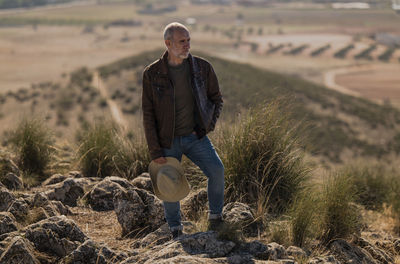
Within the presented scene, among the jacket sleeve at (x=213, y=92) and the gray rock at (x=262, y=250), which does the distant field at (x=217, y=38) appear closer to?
the jacket sleeve at (x=213, y=92)

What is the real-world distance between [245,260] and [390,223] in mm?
3941

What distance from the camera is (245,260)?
11.6ft

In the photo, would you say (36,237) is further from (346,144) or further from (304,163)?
(346,144)

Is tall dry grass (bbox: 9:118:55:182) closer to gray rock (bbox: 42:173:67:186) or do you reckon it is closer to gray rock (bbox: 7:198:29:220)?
gray rock (bbox: 42:173:67:186)

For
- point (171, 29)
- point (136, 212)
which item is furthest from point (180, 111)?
point (136, 212)

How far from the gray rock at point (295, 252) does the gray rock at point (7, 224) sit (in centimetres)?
229

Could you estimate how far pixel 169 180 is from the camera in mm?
3846

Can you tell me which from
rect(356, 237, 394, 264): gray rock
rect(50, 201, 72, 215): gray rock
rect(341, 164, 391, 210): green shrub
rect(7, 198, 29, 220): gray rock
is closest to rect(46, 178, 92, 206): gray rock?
rect(50, 201, 72, 215): gray rock

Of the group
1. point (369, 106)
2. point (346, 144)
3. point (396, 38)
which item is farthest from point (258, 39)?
point (346, 144)

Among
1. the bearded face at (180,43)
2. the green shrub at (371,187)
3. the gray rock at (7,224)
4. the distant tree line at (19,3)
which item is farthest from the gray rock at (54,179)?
the distant tree line at (19,3)

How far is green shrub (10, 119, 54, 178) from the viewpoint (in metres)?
6.40

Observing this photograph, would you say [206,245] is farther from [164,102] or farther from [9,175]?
[9,175]

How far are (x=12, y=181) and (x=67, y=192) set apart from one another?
2.32ft

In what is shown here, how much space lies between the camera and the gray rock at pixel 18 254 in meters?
3.42
